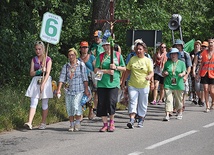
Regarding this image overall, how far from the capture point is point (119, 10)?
25.3 meters

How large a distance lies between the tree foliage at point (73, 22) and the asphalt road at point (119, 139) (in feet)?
17.4

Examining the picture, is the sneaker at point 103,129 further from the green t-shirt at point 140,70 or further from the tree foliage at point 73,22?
the tree foliage at point 73,22

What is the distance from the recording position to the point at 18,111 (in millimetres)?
14359

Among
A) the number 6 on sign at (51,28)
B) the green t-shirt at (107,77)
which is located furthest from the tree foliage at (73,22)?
the green t-shirt at (107,77)

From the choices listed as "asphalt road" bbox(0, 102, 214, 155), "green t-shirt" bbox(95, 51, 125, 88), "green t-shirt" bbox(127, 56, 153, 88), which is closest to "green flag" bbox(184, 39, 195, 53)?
"asphalt road" bbox(0, 102, 214, 155)

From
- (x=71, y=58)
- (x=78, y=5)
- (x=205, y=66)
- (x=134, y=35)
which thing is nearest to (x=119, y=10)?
(x=78, y=5)

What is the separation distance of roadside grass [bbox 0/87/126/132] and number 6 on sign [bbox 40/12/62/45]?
5.30 ft

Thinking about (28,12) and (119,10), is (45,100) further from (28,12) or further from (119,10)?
(119,10)

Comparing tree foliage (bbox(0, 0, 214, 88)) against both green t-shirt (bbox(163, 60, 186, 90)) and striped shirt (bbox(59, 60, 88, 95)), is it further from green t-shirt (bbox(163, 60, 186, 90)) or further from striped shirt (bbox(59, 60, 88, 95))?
striped shirt (bbox(59, 60, 88, 95))

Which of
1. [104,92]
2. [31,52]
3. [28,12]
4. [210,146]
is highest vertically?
[28,12]

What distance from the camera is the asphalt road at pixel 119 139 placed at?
35.4 ft

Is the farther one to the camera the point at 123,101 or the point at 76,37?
the point at 76,37

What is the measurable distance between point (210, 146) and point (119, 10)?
14603 mm

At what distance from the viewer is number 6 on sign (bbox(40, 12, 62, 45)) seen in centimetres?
1388
